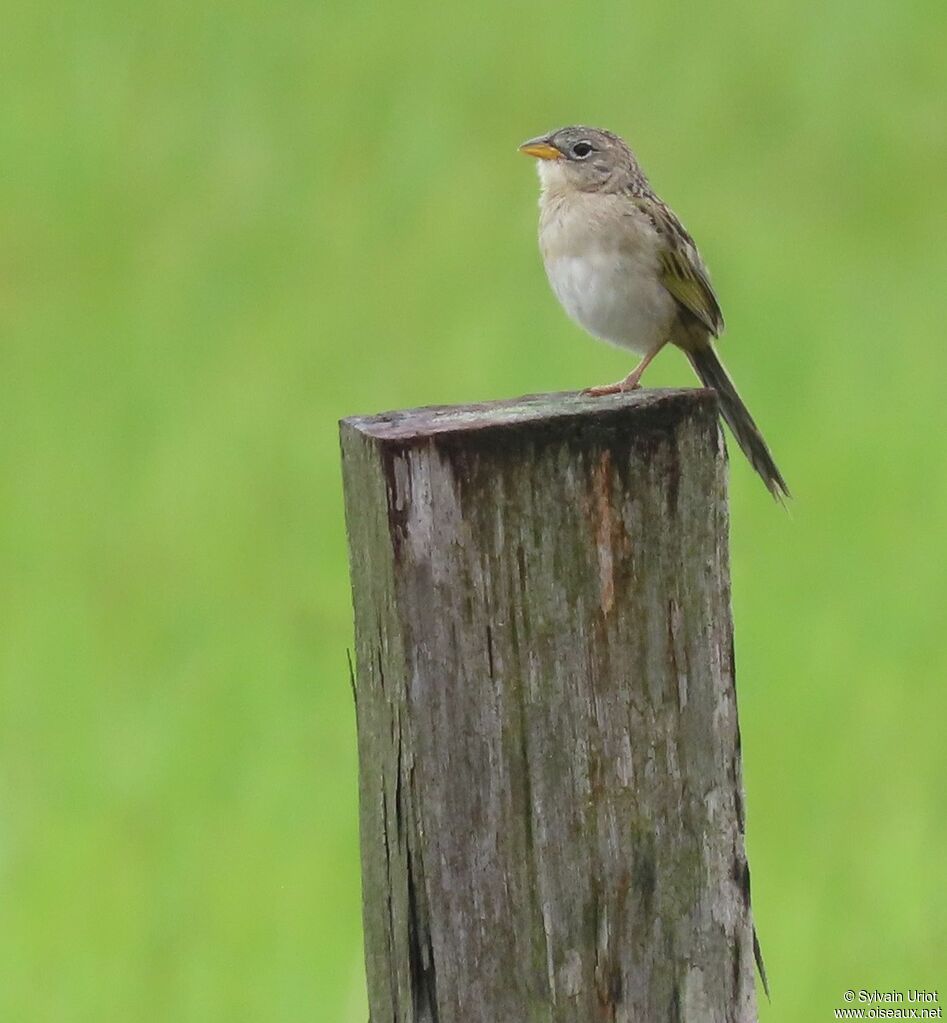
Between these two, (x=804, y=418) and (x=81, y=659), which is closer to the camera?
(x=81, y=659)

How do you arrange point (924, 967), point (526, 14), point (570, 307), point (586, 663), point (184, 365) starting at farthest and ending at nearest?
point (526, 14), point (184, 365), point (924, 967), point (570, 307), point (586, 663)

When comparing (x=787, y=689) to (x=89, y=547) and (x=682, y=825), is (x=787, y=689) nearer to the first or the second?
(x=89, y=547)

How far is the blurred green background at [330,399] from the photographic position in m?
6.26

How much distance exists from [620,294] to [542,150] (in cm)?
72

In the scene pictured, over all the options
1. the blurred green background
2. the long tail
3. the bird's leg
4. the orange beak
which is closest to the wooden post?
the bird's leg

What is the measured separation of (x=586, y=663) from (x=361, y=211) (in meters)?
9.58

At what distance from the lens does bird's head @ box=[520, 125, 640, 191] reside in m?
5.57

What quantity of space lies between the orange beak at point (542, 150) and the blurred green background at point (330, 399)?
1992mm

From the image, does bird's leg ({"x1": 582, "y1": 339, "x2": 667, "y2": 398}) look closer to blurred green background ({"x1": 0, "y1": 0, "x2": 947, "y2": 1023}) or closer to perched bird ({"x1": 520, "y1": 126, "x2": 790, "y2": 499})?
perched bird ({"x1": 520, "y1": 126, "x2": 790, "y2": 499})

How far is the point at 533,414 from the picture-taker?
3021mm

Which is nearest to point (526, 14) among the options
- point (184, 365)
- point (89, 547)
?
point (184, 365)

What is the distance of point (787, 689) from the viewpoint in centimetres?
707

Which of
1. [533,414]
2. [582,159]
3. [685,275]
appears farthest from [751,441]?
[533,414]

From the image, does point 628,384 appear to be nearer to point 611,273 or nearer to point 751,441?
point 751,441
